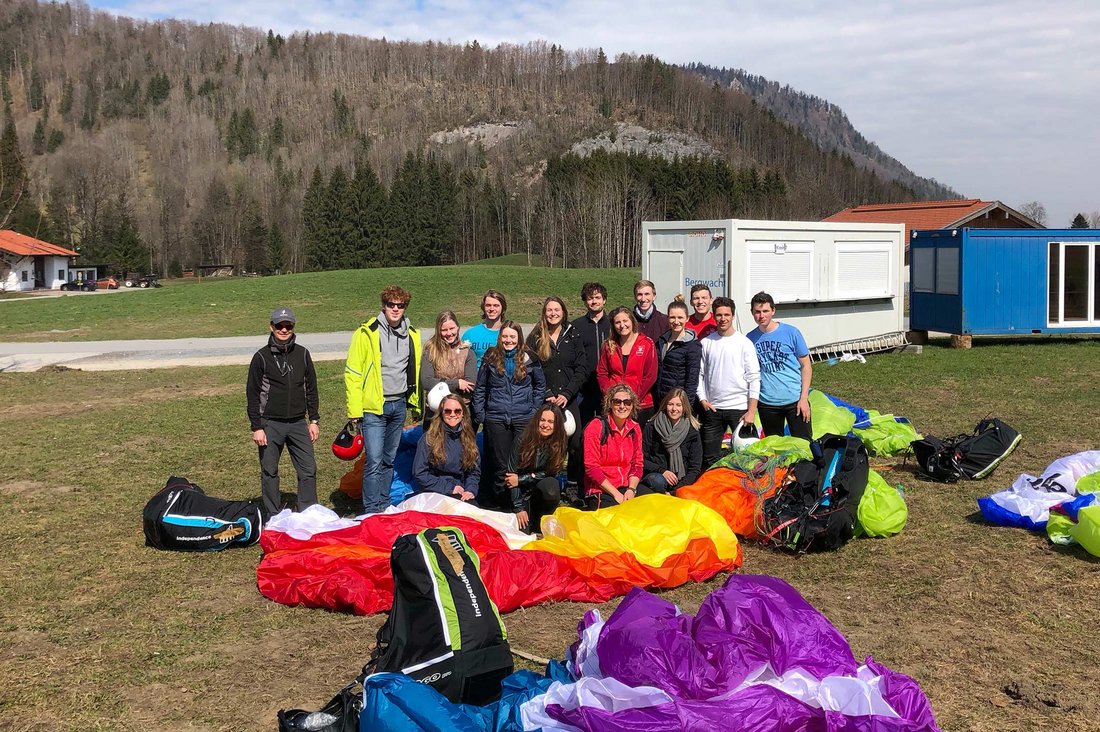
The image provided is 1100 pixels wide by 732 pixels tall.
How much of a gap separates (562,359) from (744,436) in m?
1.74

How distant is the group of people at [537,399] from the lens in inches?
276

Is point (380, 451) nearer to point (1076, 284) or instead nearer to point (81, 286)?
point (1076, 284)

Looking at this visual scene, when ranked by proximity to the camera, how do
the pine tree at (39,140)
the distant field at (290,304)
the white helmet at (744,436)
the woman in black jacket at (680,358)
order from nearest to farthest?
1. the woman in black jacket at (680,358)
2. the white helmet at (744,436)
3. the distant field at (290,304)
4. the pine tree at (39,140)

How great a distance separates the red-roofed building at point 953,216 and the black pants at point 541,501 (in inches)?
1287

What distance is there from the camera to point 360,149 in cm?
11944

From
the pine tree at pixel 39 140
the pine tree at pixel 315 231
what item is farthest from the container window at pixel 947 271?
the pine tree at pixel 39 140

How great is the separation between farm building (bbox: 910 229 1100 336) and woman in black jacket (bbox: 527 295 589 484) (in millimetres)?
12541

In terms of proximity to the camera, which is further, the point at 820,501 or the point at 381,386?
the point at 381,386

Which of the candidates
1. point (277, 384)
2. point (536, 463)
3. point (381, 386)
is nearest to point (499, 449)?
point (536, 463)

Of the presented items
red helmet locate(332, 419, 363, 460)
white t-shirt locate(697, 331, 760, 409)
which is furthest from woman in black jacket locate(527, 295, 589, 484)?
red helmet locate(332, 419, 363, 460)

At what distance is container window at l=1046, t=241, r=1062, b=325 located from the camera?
18.2 m

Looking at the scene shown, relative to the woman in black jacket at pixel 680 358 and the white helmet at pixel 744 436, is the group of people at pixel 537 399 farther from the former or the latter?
the white helmet at pixel 744 436

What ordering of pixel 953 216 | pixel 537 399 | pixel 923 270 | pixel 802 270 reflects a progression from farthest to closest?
pixel 953 216 → pixel 923 270 → pixel 802 270 → pixel 537 399

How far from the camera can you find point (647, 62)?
15725cm
